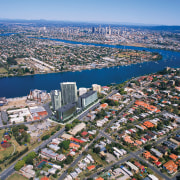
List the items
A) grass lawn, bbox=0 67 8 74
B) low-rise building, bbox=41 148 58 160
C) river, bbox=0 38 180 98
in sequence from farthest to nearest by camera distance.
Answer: grass lawn, bbox=0 67 8 74 → river, bbox=0 38 180 98 → low-rise building, bbox=41 148 58 160

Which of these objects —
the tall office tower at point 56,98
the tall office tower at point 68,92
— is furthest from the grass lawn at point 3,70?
the tall office tower at point 56,98

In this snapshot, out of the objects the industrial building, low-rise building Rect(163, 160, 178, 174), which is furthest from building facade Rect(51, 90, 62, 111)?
low-rise building Rect(163, 160, 178, 174)

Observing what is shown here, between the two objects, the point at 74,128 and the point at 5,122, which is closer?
the point at 74,128

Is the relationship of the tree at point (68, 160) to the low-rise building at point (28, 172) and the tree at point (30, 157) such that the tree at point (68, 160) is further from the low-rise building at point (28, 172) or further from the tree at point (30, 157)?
the tree at point (30, 157)

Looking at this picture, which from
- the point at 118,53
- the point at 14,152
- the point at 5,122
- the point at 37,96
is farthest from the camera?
the point at 118,53

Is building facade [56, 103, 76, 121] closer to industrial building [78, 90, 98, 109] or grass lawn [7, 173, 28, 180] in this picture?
industrial building [78, 90, 98, 109]

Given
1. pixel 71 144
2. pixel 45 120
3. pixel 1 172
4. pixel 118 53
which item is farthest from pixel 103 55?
pixel 1 172

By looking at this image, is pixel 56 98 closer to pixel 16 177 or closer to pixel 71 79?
pixel 16 177

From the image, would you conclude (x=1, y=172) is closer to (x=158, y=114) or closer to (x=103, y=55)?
(x=158, y=114)

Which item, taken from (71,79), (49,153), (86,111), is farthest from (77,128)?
(71,79)
